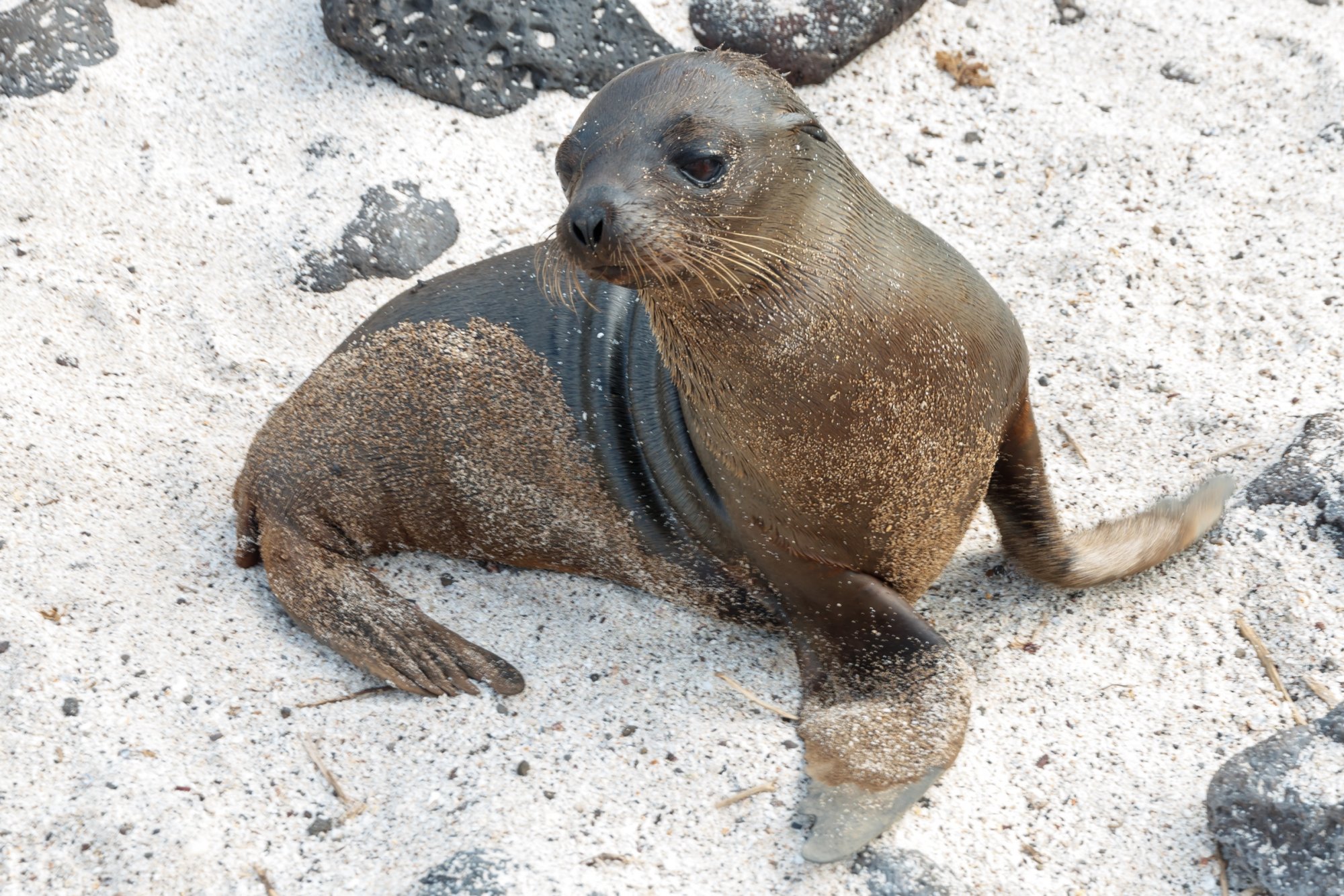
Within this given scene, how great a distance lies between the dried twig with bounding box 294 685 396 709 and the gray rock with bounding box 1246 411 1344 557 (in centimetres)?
247

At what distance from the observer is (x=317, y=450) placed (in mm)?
3758

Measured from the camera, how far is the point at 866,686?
316 centimetres

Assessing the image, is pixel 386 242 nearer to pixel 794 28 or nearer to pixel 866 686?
pixel 794 28

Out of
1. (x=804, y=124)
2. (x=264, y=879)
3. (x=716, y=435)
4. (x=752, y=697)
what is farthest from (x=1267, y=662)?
(x=264, y=879)

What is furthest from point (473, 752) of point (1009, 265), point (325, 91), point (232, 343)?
point (325, 91)

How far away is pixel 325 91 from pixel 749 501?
3.25 metres

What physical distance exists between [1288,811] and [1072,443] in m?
1.69

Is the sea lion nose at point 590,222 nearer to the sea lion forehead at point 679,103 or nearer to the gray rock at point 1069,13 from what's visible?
the sea lion forehead at point 679,103

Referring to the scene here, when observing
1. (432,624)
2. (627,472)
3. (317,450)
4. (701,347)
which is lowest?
(432,624)

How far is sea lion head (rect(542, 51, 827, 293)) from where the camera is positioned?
248cm

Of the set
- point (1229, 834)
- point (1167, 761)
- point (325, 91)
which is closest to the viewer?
point (1229, 834)

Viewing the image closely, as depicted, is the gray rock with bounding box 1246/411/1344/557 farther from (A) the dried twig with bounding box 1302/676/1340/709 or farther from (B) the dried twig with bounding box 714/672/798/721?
(B) the dried twig with bounding box 714/672/798/721

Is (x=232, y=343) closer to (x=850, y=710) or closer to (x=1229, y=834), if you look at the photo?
(x=850, y=710)

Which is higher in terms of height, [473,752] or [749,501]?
[749,501]
